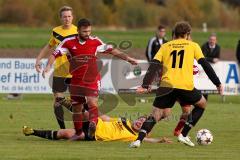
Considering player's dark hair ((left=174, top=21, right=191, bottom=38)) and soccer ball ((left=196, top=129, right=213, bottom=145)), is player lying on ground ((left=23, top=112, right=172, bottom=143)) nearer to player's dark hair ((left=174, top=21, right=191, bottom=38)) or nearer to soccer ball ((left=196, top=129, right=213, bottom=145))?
soccer ball ((left=196, top=129, right=213, bottom=145))

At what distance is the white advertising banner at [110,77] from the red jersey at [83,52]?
10.6 metres

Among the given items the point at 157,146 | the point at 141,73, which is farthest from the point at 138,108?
the point at 157,146

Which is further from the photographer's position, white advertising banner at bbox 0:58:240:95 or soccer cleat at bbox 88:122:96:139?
white advertising banner at bbox 0:58:240:95

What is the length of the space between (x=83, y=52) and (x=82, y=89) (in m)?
0.65

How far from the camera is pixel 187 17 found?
2936 inches

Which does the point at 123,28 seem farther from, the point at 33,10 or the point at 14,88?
the point at 14,88

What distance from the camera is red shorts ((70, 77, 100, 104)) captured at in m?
15.9

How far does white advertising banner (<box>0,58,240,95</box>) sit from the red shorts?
410 inches

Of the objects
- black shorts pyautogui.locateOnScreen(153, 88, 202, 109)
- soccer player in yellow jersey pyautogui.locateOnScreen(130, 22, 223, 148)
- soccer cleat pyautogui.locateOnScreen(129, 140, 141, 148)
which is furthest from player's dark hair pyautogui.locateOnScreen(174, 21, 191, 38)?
soccer cleat pyautogui.locateOnScreen(129, 140, 141, 148)

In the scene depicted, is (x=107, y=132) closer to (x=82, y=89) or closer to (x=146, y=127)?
(x=82, y=89)

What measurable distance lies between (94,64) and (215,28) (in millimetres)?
58973

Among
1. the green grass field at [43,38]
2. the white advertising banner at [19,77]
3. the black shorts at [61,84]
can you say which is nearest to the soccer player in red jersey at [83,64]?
the black shorts at [61,84]

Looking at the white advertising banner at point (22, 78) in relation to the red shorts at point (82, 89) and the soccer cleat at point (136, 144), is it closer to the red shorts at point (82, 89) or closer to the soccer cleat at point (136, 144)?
the red shorts at point (82, 89)

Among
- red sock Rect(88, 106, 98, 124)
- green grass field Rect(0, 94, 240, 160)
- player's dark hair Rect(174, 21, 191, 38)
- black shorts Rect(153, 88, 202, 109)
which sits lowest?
green grass field Rect(0, 94, 240, 160)
